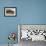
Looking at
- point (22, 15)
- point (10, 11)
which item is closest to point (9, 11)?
point (10, 11)

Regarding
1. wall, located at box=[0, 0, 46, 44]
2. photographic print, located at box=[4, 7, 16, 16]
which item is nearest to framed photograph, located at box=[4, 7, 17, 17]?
photographic print, located at box=[4, 7, 16, 16]

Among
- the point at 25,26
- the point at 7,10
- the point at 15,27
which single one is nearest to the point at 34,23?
the point at 25,26

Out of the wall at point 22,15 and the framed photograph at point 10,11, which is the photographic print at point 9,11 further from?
the wall at point 22,15

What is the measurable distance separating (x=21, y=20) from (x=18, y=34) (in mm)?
493

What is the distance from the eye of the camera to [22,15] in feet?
14.6

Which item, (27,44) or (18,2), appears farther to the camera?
(18,2)

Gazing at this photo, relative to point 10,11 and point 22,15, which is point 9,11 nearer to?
point 10,11

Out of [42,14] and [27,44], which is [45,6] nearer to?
[42,14]

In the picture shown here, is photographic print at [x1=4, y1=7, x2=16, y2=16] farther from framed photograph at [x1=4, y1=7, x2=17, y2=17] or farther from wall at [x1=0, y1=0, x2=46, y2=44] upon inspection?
wall at [x1=0, y1=0, x2=46, y2=44]

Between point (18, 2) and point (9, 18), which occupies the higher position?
point (18, 2)

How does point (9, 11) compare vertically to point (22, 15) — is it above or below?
above

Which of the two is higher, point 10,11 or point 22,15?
point 10,11

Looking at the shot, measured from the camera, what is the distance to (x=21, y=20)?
4.44 metres

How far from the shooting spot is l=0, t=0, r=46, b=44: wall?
441 cm
